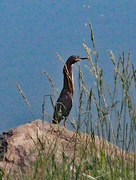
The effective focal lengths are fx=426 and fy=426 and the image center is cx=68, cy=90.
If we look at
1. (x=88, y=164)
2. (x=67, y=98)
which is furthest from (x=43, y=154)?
(x=67, y=98)

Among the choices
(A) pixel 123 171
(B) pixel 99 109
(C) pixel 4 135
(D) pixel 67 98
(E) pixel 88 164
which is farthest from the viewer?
(D) pixel 67 98

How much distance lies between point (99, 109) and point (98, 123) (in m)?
0.09

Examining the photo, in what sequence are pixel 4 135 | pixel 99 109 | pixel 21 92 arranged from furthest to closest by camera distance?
pixel 4 135, pixel 21 92, pixel 99 109

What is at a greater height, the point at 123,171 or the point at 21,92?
the point at 21,92

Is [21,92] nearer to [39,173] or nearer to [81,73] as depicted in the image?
[81,73]

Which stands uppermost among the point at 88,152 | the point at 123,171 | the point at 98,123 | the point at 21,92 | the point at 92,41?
the point at 92,41

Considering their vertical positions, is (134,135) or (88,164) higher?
(134,135)

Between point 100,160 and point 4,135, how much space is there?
2354 millimetres

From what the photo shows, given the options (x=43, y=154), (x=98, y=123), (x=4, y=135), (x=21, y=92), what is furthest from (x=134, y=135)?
(x=4, y=135)

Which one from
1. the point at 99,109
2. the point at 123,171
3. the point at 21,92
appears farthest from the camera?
the point at 21,92

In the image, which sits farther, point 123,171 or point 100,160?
point 100,160

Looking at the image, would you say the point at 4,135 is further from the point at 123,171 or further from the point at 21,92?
the point at 123,171

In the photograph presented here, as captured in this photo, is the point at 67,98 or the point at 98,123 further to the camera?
the point at 67,98

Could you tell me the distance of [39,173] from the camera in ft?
7.68
